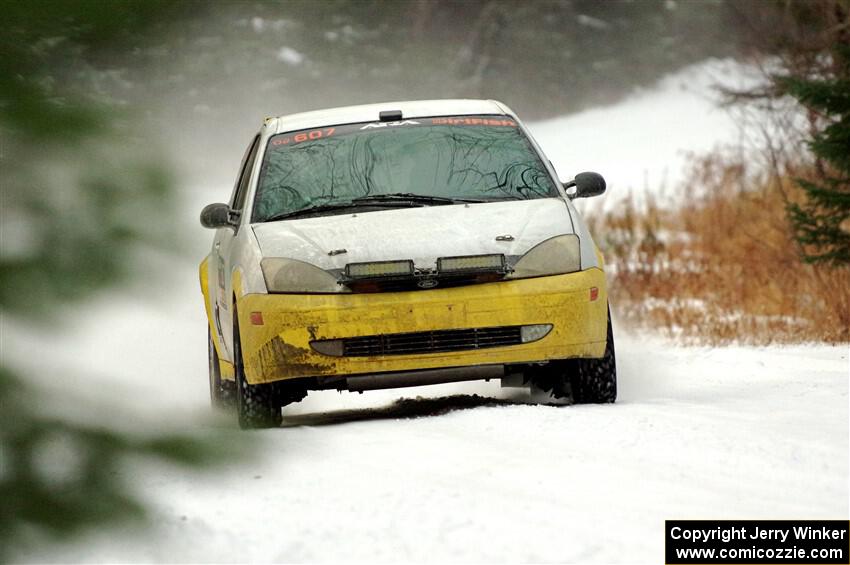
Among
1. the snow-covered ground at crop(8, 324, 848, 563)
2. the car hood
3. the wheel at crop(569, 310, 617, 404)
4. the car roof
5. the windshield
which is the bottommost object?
the snow-covered ground at crop(8, 324, 848, 563)

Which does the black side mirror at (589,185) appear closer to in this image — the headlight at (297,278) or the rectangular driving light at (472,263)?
the rectangular driving light at (472,263)

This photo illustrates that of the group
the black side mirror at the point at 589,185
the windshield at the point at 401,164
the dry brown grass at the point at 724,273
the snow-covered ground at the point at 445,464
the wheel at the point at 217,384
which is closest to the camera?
the snow-covered ground at the point at 445,464

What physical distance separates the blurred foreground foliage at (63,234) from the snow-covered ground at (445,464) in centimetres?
2

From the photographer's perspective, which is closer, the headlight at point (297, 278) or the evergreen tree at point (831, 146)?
the headlight at point (297, 278)

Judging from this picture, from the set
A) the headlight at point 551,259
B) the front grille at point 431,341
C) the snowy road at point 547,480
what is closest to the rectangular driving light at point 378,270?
the front grille at point 431,341

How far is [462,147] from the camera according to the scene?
26.4ft

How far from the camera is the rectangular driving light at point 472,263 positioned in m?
6.83

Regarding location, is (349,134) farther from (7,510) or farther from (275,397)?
(7,510)

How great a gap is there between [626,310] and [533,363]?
7.62 meters

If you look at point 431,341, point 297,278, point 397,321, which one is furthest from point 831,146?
point 297,278

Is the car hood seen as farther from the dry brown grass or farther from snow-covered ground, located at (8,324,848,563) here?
the dry brown grass

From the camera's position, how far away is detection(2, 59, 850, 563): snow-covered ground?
4.04 feet
